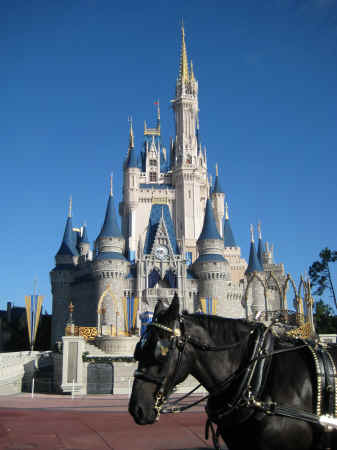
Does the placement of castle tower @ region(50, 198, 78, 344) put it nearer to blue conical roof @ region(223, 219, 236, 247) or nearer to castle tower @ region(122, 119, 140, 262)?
castle tower @ region(122, 119, 140, 262)

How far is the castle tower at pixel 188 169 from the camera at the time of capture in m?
60.6

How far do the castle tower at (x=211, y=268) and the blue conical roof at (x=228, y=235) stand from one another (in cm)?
1085

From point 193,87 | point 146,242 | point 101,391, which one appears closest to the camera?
point 101,391

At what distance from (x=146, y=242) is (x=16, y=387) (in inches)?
1194

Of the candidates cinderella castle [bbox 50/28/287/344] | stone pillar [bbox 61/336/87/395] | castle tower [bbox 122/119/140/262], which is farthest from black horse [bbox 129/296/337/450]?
castle tower [bbox 122/119/140/262]

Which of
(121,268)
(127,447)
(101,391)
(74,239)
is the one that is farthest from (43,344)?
(127,447)

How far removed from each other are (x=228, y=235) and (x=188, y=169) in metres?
11.2

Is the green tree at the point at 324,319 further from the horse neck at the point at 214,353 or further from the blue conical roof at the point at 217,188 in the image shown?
the horse neck at the point at 214,353

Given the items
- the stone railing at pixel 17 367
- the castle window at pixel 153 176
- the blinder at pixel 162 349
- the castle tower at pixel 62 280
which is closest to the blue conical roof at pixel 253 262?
the castle window at pixel 153 176

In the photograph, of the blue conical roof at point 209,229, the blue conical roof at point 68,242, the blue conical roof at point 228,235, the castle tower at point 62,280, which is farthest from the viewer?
the blue conical roof at point 228,235

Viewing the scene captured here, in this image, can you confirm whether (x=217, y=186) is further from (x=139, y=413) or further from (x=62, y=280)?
(x=139, y=413)

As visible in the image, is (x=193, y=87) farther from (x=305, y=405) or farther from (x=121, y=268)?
(x=305, y=405)

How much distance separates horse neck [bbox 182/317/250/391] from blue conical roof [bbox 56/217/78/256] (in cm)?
5607

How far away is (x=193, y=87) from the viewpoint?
221 ft
